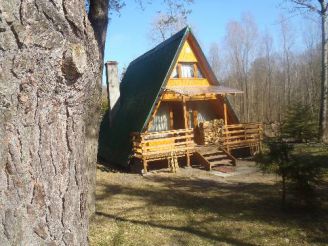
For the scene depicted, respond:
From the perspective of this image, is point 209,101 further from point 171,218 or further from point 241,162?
point 171,218

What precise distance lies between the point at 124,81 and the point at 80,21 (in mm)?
21829

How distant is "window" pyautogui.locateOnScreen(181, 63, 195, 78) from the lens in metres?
18.8

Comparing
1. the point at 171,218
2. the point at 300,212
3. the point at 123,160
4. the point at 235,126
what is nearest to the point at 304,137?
the point at 235,126

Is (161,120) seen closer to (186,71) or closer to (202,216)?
(186,71)

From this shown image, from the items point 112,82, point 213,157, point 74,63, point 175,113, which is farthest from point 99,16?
point 112,82

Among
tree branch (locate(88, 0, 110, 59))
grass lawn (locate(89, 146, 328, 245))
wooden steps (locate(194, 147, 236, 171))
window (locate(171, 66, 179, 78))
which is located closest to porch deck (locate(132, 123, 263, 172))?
wooden steps (locate(194, 147, 236, 171))

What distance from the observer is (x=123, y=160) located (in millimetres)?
17578

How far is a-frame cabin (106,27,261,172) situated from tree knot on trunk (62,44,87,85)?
14.1m

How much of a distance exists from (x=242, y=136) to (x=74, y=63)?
17.7 meters

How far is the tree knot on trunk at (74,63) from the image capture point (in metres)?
1.77

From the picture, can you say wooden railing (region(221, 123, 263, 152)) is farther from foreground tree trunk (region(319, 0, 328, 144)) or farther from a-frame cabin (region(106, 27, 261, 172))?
foreground tree trunk (region(319, 0, 328, 144))

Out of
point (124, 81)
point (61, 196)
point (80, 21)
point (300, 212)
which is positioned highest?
point (124, 81)

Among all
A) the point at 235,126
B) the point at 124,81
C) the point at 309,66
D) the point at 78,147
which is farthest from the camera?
the point at 309,66

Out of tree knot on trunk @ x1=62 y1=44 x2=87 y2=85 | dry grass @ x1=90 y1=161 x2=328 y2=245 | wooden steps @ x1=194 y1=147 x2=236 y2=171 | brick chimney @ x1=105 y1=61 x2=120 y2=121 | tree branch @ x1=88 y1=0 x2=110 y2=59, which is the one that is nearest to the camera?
tree knot on trunk @ x1=62 y1=44 x2=87 y2=85
